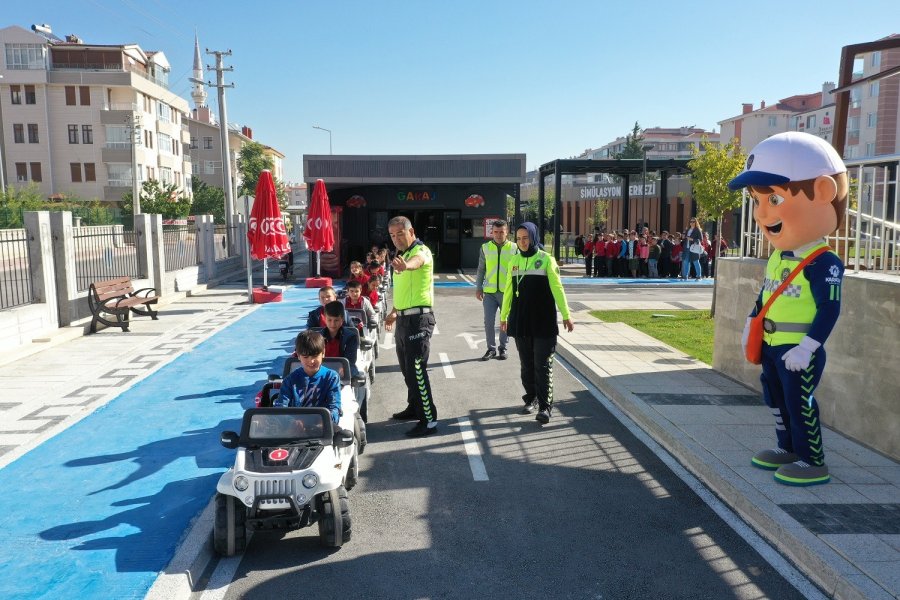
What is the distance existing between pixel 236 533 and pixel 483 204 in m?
26.8

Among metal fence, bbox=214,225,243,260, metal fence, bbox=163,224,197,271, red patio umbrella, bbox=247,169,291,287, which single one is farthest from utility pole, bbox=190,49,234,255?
red patio umbrella, bbox=247,169,291,287

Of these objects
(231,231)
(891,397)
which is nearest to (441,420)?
(891,397)

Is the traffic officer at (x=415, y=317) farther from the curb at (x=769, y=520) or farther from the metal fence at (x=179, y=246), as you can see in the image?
the metal fence at (x=179, y=246)

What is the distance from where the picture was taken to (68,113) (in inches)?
2279

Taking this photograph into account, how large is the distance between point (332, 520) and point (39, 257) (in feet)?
35.4

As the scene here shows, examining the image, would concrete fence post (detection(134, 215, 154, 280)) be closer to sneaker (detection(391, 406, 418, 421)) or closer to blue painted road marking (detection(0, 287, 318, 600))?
blue painted road marking (detection(0, 287, 318, 600))

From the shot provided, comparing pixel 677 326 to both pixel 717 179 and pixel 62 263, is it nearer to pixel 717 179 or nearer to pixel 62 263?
pixel 717 179

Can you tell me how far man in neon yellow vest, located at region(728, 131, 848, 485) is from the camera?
18.6ft

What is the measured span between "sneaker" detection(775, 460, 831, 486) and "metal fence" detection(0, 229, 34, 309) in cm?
1206

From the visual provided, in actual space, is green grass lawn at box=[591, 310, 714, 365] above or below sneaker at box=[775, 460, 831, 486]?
below

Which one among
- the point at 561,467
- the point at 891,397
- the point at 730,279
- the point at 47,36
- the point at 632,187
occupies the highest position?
the point at 47,36

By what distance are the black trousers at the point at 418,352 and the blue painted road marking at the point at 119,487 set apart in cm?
200

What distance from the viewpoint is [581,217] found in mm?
63344

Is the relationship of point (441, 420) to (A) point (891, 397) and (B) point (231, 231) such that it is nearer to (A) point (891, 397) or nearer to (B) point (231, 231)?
(A) point (891, 397)
